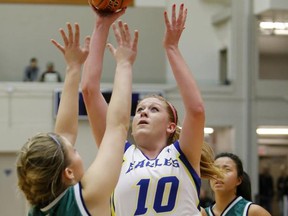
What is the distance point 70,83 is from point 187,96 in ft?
2.44

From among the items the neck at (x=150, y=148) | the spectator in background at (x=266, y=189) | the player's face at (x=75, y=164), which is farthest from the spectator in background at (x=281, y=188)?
the player's face at (x=75, y=164)

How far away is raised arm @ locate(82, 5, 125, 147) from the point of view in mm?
3674

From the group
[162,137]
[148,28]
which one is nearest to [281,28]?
[148,28]

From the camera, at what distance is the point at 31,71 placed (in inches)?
621

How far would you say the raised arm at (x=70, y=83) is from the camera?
129 inches

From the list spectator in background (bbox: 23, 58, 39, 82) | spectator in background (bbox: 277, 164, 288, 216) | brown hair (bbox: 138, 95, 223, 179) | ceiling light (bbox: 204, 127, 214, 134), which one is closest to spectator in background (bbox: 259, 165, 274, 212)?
spectator in background (bbox: 277, 164, 288, 216)

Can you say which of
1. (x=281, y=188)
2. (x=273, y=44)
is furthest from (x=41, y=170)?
(x=273, y=44)

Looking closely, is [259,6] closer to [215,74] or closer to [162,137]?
[215,74]

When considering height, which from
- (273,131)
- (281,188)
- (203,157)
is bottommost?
(281,188)

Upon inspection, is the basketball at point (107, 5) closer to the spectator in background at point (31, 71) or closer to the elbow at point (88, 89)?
the elbow at point (88, 89)

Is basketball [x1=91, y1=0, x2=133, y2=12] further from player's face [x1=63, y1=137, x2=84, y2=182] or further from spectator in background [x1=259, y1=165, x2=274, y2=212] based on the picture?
spectator in background [x1=259, y1=165, x2=274, y2=212]

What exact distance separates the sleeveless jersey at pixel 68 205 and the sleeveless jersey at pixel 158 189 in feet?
3.52

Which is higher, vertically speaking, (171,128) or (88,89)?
(88,89)

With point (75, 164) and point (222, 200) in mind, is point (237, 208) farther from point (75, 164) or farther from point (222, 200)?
point (75, 164)
